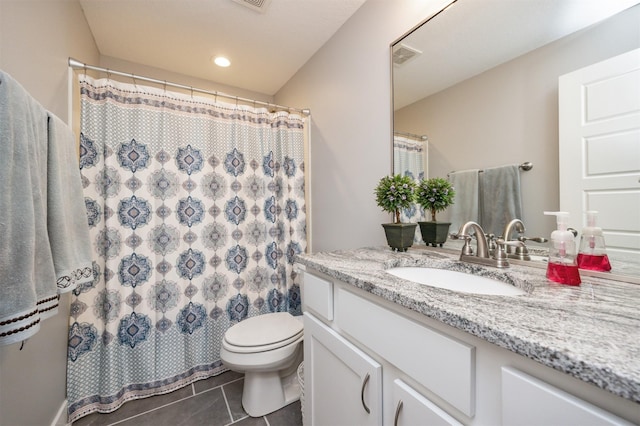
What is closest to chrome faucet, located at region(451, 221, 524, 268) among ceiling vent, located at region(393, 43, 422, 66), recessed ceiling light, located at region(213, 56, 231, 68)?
ceiling vent, located at region(393, 43, 422, 66)

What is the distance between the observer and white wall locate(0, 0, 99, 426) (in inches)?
32.9

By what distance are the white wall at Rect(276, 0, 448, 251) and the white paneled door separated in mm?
695

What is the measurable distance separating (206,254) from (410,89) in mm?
1531

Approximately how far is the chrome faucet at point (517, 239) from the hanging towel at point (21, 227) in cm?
139

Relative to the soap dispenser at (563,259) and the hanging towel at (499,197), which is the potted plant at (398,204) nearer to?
the hanging towel at (499,197)

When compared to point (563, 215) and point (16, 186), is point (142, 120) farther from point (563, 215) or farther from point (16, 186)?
point (563, 215)

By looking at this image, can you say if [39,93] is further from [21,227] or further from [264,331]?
[264,331]

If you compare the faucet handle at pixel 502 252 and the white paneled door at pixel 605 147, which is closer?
the white paneled door at pixel 605 147

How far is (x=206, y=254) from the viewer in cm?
163

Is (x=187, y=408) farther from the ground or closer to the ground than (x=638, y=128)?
closer to the ground

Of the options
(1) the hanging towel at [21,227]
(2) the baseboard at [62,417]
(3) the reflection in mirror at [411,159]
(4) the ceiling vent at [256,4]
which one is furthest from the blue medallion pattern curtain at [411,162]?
(2) the baseboard at [62,417]

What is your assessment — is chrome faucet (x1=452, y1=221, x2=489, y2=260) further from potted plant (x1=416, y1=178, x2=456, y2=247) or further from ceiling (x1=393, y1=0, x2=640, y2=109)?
ceiling (x1=393, y1=0, x2=640, y2=109)

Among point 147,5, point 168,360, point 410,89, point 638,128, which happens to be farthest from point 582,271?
point 147,5

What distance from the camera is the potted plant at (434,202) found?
1141 millimetres
